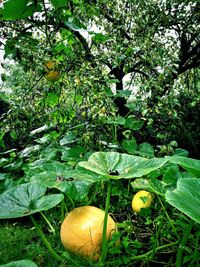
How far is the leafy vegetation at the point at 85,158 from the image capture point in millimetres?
1175

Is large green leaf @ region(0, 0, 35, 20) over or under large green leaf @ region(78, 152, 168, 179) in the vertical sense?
over

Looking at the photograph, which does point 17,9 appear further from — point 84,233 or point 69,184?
point 84,233

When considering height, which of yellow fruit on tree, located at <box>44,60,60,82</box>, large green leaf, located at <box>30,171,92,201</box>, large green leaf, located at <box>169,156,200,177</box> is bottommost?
large green leaf, located at <box>30,171,92,201</box>

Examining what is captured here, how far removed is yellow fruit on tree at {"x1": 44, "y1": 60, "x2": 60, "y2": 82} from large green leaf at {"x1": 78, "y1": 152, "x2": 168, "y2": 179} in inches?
23.9

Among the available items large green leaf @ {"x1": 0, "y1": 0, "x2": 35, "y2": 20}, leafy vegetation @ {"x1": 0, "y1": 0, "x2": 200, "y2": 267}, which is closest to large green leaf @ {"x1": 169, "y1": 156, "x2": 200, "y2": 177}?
leafy vegetation @ {"x1": 0, "y1": 0, "x2": 200, "y2": 267}

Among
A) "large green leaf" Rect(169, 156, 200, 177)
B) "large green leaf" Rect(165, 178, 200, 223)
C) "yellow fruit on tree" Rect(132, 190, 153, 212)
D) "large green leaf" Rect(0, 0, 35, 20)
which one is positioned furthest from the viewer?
"yellow fruit on tree" Rect(132, 190, 153, 212)

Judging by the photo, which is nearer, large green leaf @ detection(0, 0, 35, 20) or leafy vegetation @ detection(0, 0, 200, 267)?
large green leaf @ detection(0, 0, 35, 20)

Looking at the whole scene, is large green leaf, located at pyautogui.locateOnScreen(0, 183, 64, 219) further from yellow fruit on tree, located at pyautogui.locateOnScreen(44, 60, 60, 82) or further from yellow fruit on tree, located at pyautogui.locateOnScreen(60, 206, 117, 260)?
yellow fruit on tree, located at pyautogui.locateOnScreen(44, 60, 60, 82)

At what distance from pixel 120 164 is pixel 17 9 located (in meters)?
0.66

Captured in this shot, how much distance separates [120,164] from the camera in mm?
1257

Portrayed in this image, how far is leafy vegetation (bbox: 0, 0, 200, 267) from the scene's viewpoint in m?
1.17

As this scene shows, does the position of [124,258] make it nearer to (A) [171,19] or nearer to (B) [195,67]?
(A) [171,19]

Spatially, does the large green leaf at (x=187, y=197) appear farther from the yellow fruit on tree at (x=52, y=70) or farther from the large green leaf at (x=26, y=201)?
the yellow fruit on tree at (x=52, y=70)

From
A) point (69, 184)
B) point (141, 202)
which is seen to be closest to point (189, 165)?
point (69, 184)
